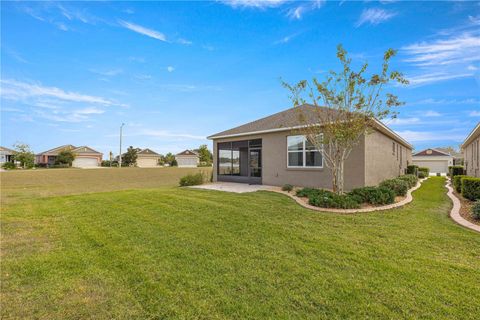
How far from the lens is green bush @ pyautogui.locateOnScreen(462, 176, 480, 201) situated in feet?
30.2

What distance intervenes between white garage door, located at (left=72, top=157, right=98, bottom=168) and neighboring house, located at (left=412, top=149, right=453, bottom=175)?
68.1 meters

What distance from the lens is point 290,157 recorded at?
13.1 metres

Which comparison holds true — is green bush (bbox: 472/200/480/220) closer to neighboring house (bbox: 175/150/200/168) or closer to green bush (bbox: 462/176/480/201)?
green bush (bbox: 462/176/480/201)

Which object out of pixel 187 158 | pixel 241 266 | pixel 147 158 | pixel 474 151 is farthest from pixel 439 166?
pixel 147 158

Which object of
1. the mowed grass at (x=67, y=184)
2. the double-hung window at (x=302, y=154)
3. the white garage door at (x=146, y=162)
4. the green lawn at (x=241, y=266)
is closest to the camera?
the green lawn at (x=241, y=266)

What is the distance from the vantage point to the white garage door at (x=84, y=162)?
193ft

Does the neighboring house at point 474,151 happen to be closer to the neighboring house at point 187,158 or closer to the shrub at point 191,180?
the shrub at point 191,180

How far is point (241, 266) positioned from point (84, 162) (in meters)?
67.6

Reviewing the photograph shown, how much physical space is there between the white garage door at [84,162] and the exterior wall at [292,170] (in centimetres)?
5736

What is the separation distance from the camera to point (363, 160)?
10.9 m

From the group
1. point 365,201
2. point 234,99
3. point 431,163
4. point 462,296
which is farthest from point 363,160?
point 431,163

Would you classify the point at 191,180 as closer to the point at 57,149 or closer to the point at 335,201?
the point at 335,201

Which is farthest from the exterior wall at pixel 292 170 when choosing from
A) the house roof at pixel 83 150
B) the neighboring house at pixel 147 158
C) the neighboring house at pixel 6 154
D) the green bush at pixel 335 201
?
the neighboring house at pixel 6 154

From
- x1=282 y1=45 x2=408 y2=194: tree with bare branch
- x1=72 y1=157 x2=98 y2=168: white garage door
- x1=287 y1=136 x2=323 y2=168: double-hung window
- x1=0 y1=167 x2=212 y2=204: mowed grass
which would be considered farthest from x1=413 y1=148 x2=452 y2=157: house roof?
x1=72 y1=157 x2=98 y2=168: white garage door
